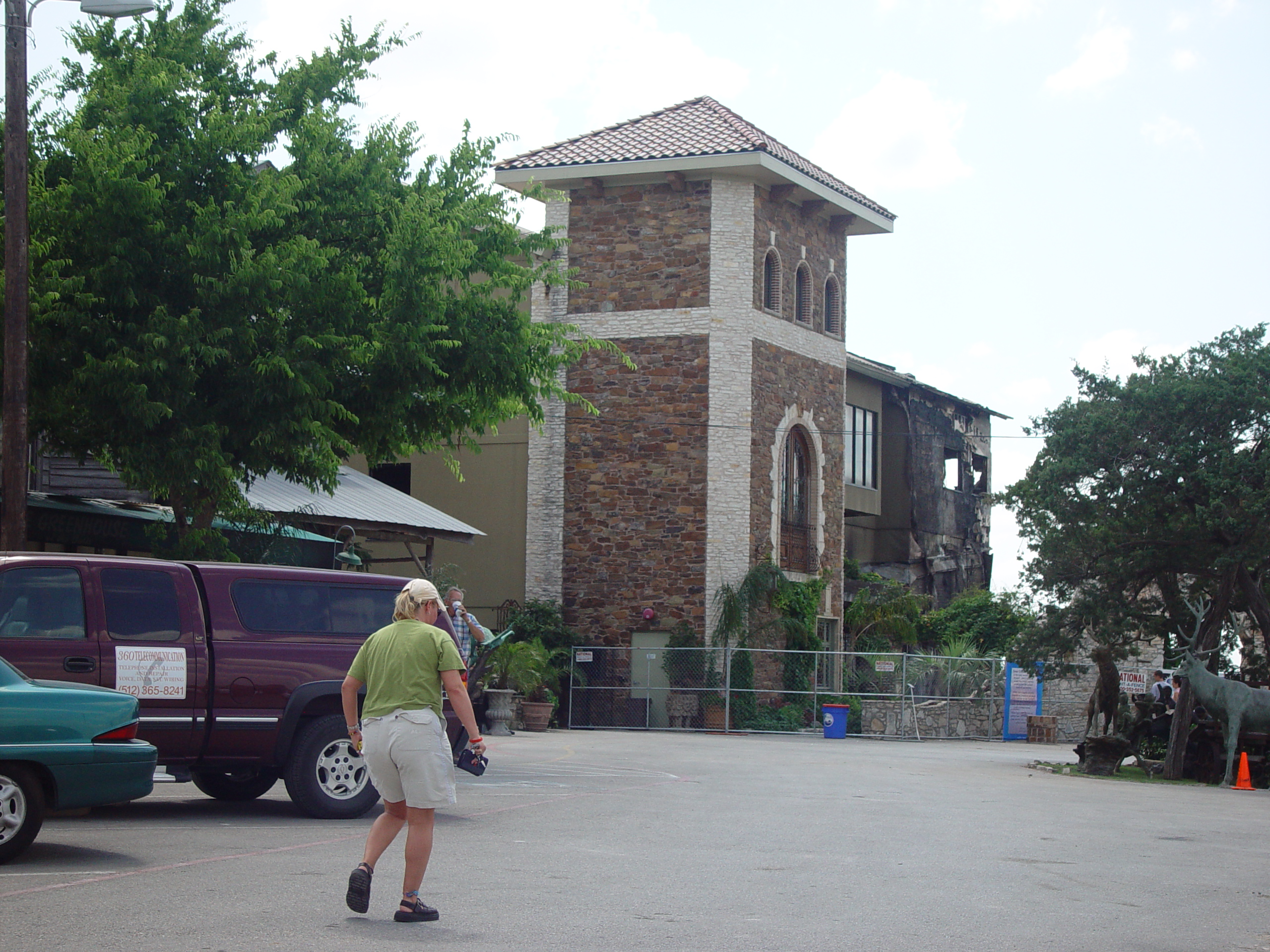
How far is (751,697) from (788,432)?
6.67 meters

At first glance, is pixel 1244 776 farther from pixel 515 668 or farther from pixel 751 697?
pixel 515 668

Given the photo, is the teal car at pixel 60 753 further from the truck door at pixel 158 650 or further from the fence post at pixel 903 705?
the fence post at pixel 903 705

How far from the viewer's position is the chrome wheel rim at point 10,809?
8.73m

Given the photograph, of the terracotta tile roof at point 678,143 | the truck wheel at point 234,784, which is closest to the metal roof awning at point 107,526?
the truck wheel at point 234,784

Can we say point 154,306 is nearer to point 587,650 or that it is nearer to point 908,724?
point 587,650

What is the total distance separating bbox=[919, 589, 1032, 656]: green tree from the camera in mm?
40656

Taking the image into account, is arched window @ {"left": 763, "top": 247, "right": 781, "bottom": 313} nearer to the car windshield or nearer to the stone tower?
the stone tower

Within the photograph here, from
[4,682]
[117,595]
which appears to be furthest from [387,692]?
[117,595]

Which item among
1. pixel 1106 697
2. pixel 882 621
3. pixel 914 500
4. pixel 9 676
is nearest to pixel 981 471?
pixel 914 500

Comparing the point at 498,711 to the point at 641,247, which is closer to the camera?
the point at 498,711

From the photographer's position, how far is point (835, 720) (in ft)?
102

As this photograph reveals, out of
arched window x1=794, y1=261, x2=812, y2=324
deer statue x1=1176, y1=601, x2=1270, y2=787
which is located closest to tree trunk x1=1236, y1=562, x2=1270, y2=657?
deer statue x1=1176, y1=601, x2=1270, y2=787

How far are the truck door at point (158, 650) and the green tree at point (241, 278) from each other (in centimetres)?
390

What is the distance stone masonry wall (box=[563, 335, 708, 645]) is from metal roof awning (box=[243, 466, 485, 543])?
637cm
